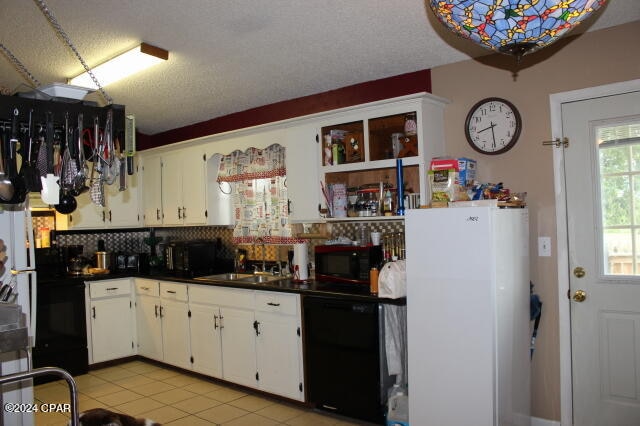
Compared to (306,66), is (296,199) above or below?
below

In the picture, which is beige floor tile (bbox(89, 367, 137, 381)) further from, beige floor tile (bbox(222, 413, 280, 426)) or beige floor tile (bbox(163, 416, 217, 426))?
beige floor tile (bbox(222, 413, 280, 426))

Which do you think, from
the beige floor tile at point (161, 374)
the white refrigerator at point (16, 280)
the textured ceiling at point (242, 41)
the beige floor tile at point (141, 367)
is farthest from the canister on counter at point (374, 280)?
the beige floor tile at point (141, 367)

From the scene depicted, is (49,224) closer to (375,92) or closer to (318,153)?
(318,153)

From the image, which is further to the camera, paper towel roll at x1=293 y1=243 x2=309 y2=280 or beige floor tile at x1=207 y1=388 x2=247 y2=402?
paper towel roll at x1=293 y1=243 x2=309 y2=280

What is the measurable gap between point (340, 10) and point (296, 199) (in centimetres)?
180

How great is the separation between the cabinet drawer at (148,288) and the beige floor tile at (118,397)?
994 mm

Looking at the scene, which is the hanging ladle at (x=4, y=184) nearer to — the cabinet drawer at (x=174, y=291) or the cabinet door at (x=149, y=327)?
the cabinet drawer at (x=174, y=291)

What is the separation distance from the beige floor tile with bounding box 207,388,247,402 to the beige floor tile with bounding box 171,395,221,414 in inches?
2.5

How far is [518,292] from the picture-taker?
2.90 m

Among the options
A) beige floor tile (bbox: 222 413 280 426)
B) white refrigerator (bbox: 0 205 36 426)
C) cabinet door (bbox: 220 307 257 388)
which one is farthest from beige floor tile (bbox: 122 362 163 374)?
white refrigerator (bbox: 0 205 36 426)

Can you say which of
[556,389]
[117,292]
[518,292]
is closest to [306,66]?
[518,292]

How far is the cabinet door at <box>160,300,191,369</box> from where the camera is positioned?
4535 millimetres

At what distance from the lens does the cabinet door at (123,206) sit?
18.0 ft

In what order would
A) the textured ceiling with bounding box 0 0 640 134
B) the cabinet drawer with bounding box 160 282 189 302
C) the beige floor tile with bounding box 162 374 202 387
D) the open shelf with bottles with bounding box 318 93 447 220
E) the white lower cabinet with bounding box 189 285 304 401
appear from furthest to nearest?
the cabinet drawer with bounding box 160 282 189 302 → the beige floor tile with bounding box 162 374 202 387 → the white lower cabinet with bounding box 189 285 304 401 → the open shelf with bottles with bounding box 318 93 447 220 → the textured ceiling with bounding box 0 0 640 134
